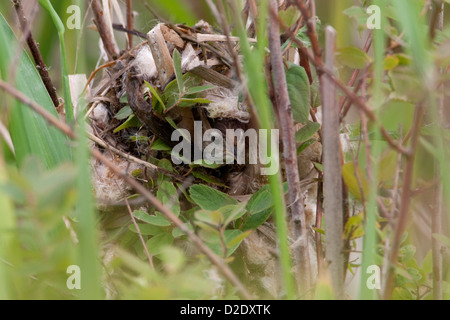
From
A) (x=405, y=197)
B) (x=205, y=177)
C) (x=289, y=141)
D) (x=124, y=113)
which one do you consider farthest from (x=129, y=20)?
(x=405, y=197)

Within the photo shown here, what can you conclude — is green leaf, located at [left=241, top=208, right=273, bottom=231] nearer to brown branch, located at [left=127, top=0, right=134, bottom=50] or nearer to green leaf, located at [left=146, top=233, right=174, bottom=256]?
green leaf, located at [left=146, top=233, right=174, bottom=256]

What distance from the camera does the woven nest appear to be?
54 centimetres

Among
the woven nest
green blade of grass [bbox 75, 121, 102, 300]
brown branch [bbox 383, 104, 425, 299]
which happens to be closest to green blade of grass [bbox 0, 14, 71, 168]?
the woven nest

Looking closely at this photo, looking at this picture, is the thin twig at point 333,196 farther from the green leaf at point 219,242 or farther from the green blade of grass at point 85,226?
the green blade of grass at point 85,226

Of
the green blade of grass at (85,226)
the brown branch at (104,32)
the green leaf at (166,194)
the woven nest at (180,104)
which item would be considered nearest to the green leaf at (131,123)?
the woven nest at (180,104)

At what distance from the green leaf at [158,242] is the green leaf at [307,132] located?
0.53 feet

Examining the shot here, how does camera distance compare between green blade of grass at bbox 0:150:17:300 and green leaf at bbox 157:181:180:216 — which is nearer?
green blade of grass at bbox 0:150:17:300

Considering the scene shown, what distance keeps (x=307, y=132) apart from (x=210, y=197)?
0.12m

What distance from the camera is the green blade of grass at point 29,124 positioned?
454 mm

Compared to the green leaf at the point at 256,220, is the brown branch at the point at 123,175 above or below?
above

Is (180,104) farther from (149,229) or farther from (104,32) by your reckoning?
(104,32)

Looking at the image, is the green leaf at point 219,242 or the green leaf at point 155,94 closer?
the green leaf at point 219,242

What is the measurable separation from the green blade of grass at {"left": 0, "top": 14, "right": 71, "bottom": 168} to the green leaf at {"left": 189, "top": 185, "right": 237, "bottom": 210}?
0.13 meters
